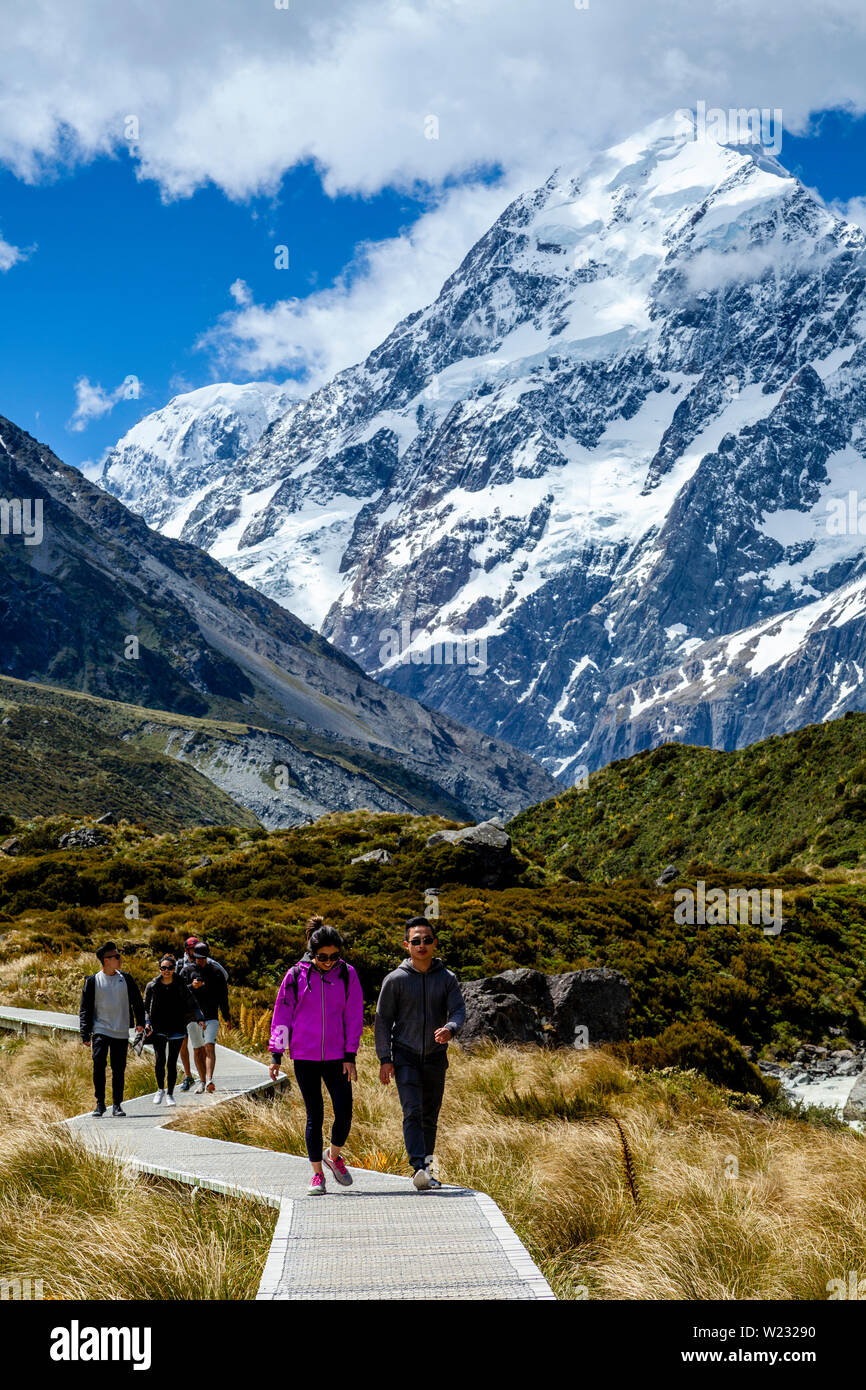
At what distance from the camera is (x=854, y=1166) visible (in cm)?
845

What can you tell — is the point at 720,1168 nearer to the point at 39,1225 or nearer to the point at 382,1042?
the point at 382,1042

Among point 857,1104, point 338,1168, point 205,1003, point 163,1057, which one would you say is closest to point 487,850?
point 857,1104

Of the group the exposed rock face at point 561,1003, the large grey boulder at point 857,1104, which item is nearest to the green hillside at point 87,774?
the exposed rock face at point 561,1003

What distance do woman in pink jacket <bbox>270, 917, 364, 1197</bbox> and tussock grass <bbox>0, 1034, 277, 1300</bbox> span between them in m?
1.25

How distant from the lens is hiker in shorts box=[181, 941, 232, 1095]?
1285 cm

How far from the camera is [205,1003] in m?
13.8

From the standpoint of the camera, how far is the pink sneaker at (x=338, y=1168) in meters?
7.64

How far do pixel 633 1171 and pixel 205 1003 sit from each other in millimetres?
7704

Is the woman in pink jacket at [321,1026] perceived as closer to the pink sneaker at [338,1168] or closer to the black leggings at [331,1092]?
the black leggings at [331,1092]

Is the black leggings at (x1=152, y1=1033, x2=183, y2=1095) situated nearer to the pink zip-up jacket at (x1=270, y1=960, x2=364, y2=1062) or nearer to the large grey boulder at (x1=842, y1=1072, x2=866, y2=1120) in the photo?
the pink zip-up jacket at (x1=270, y1=960, x2=364, y2=1062)

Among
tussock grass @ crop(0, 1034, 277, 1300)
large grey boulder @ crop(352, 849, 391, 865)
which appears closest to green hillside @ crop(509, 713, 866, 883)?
large grey boulder @ crop(352, 849, 391, 865)
